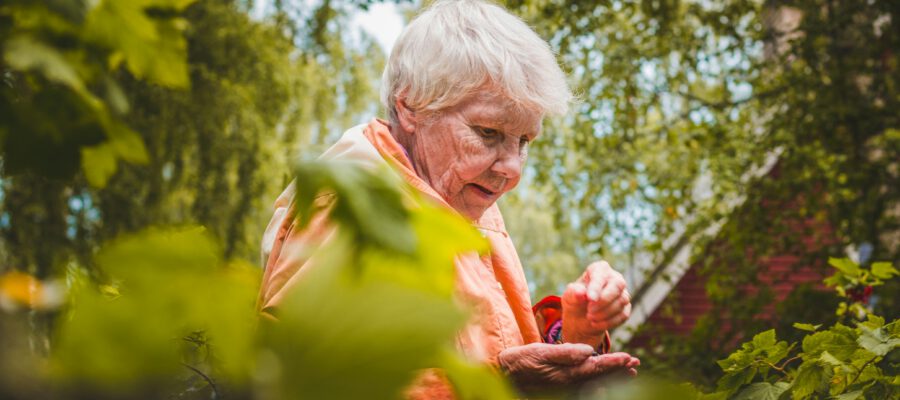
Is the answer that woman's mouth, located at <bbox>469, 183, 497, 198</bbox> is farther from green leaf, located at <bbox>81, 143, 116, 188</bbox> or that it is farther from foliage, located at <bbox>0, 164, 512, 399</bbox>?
foliage, located at <bbox>0, 164, 512, 399</bbox>

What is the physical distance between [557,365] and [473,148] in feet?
2.38

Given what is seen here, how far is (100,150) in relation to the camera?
0.80m

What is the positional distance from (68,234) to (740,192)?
27.3ft

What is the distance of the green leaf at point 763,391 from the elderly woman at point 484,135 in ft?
1.16

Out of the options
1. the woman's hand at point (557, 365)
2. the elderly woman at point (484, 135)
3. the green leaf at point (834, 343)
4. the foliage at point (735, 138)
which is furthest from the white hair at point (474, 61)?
the foliage at point (735, 138)

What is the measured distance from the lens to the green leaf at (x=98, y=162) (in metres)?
0.79

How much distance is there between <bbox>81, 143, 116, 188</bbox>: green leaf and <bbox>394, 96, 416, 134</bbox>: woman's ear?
152 centimetres

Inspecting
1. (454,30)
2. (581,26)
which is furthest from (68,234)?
(454,30)

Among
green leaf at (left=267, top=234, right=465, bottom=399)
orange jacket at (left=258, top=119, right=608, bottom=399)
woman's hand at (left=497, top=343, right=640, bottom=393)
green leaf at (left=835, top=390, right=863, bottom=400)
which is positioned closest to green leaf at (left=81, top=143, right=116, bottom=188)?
green leaf at (left=267, top=234, right=465, bottom=399)

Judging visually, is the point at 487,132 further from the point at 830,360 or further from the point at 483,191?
the point at 830,360

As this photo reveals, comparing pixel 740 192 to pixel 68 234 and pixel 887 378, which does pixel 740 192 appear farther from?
pixel 68 234

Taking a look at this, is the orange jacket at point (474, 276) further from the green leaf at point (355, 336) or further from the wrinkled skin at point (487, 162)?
the green leaf at point (355, 336)

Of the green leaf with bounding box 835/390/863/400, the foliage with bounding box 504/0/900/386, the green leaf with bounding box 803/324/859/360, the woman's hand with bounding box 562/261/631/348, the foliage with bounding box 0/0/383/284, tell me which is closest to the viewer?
the green leaf with bounding box 835/390/863/400

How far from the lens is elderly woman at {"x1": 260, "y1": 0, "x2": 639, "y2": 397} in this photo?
1998 mm
